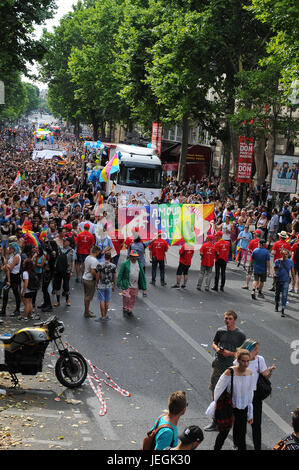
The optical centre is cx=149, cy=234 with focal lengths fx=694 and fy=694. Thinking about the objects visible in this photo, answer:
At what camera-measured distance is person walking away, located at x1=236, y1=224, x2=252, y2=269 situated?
69.7 ft

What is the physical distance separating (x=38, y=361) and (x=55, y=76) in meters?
74.4

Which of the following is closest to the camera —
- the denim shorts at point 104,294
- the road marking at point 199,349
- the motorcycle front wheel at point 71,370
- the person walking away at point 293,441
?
the person walking away at point 293,441

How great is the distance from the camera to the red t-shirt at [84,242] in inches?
695

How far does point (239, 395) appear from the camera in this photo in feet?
25.3

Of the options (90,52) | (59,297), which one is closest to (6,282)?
(59,297)

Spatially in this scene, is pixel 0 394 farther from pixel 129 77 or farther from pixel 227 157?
pixel 129 77

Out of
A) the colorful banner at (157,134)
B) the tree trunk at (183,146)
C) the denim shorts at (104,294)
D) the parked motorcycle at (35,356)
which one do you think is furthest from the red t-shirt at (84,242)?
the colorful banner at (157,134)

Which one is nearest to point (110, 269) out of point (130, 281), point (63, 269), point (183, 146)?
point (130, 281)

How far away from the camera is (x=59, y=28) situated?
268 feet

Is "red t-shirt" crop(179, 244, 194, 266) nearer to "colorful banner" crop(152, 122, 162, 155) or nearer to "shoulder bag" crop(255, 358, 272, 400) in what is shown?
"shoulder bag" crop(255, 358, 272, 400)

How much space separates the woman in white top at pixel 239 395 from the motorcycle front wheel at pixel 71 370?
116 inches

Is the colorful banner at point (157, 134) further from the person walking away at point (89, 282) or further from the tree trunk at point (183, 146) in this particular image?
the person walking away at point (89, 282)
